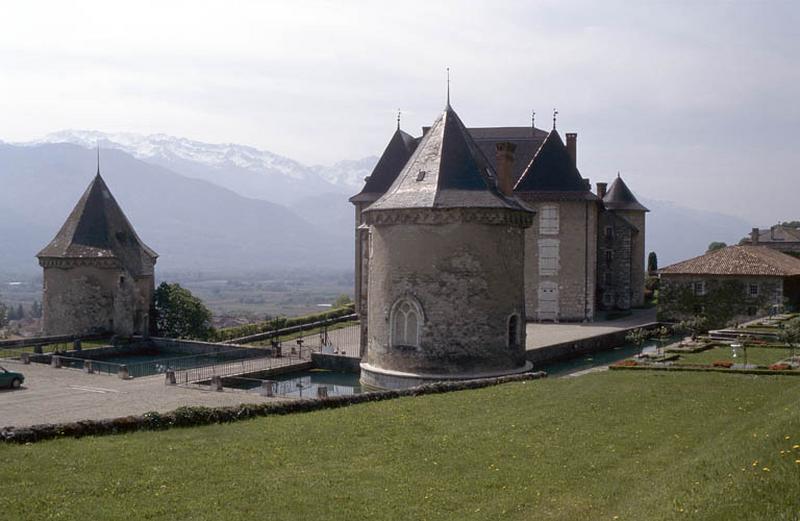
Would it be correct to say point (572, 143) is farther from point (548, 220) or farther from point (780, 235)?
point (780, 235)

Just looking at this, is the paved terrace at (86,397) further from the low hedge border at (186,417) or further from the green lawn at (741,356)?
the green lawn at (741,356)

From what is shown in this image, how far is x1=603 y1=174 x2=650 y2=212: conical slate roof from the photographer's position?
5903 centimetres

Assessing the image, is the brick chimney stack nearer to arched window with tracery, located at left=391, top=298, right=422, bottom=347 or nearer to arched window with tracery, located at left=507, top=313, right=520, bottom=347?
arched window with tracery, located at left=507, top=313, right=520, bottom=347

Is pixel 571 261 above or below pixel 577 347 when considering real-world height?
above

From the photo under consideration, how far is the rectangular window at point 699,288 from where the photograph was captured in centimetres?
4319

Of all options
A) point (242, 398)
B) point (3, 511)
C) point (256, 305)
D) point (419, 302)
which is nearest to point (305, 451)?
point (3, 511)

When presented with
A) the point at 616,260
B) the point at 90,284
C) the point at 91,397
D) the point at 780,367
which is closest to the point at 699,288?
the point at 616,260

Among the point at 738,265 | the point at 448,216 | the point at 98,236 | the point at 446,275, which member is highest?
the point at 448,216

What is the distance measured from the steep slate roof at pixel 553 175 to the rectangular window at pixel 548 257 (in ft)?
9.13

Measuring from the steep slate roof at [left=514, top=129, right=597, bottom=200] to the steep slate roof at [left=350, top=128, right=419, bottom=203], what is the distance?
690 cm

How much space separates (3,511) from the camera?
1021 centimetres

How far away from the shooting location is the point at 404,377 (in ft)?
86.1

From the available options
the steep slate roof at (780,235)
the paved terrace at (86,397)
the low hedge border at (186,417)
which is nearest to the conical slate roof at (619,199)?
the paved terrace at (86,397)

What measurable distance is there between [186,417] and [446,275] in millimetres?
11438
